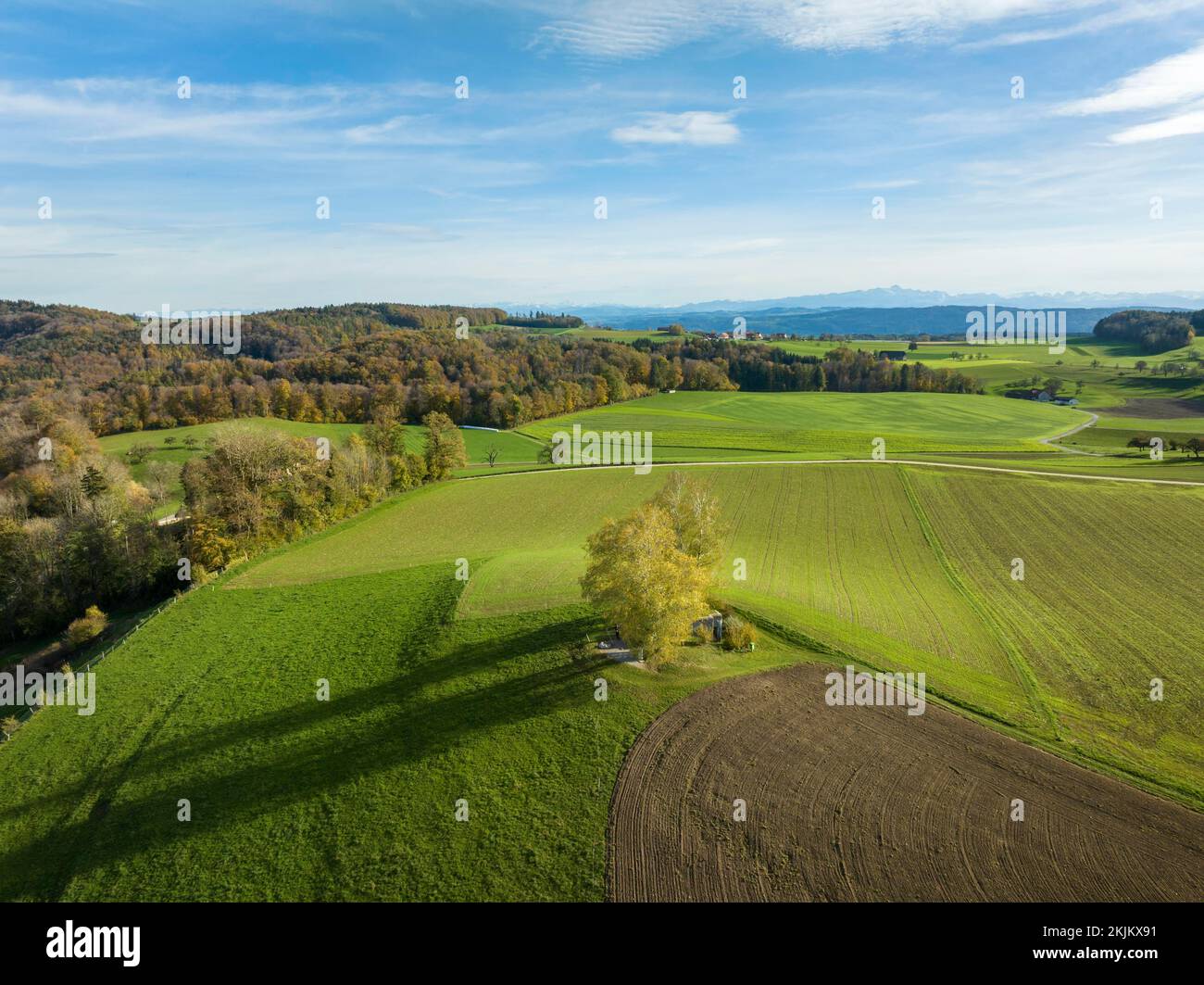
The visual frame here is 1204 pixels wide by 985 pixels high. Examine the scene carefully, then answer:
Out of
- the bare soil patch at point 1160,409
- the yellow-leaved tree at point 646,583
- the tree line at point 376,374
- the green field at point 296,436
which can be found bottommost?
the yellow-leaved tree at point 646,583

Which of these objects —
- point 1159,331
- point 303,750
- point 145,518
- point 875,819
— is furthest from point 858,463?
point 1159,331

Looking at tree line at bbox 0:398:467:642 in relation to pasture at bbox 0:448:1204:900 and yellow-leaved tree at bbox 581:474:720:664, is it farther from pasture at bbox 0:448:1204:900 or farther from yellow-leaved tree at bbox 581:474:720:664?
yellow-leaved tree at bbox 581:474:720:664

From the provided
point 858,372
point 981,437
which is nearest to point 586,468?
point 981,437

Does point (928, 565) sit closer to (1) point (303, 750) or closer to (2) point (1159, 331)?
(1) point (303, 750)

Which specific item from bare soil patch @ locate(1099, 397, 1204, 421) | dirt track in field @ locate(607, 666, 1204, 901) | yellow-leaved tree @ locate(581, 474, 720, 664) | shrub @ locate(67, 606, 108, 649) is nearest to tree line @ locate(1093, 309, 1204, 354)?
bare soil patch @ locate(1099, 397, 1204, 421)

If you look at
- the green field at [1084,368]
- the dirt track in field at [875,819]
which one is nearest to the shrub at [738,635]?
the dirt track in field at [875,819]

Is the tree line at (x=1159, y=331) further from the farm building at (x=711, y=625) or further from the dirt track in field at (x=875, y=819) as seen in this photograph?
the dirt track in field at (x=875, y=819)
